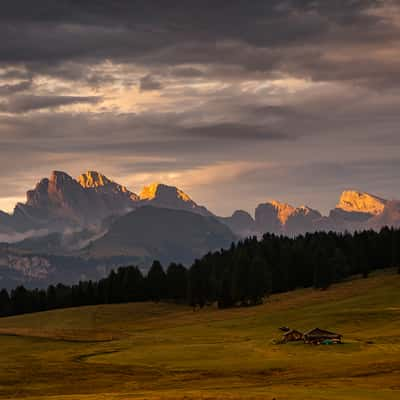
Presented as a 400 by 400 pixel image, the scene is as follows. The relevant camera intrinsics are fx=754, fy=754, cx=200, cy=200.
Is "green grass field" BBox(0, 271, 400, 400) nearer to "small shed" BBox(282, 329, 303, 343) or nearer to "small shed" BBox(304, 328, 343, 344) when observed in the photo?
"small shed" BBox(304, 328, 343, 344)

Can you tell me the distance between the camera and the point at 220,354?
10369cm

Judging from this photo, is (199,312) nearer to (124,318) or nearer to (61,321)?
(124,318)

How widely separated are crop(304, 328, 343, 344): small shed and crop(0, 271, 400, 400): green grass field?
1729 mm

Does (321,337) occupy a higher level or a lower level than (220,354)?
higher

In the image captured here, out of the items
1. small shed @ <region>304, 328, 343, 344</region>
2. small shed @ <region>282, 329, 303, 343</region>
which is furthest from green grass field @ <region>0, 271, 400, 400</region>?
small shed @ <region>282, 329, 303, 343</region>

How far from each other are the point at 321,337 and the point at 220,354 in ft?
55.9

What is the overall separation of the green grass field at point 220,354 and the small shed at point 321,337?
5.67 feet

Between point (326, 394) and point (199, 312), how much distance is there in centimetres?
13013

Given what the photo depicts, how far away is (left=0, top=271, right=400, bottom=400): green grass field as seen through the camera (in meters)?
70.7

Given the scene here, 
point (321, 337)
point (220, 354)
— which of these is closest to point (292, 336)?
point (321, 337)

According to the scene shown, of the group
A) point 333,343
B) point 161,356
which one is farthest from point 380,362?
point 161,356

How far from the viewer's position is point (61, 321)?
18462 centimetres

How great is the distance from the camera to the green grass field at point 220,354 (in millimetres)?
70688

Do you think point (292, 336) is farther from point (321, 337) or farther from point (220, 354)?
point (220, 354)
